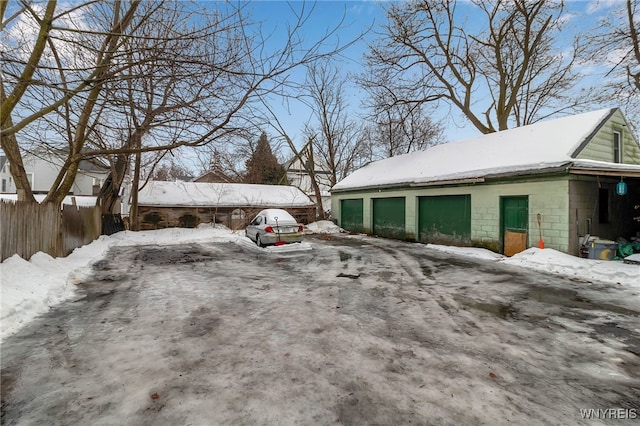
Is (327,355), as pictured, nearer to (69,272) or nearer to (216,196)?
(69,272)

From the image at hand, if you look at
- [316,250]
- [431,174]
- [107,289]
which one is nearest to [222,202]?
[316,250]

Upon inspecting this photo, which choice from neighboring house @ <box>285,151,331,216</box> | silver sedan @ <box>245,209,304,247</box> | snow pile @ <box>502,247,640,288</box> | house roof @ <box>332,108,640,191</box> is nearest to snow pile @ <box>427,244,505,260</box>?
snow pile @ <box>502,247,640,288</box>

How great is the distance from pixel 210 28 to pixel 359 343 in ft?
15.5

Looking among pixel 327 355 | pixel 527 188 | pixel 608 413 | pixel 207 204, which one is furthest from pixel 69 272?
pixel 207 204

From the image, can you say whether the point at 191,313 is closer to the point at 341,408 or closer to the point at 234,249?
the point at 341,408

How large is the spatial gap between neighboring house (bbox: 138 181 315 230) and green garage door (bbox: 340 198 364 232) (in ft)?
12.1

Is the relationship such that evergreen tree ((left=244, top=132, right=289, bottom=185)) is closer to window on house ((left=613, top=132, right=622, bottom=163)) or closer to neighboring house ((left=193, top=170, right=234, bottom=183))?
neighboring house ((left=193, top=170, right=234, bottom=183))

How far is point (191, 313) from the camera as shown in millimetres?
5000

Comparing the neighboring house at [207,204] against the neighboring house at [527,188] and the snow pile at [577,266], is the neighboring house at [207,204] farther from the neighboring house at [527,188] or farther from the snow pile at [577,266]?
the snow pile at [577,266]

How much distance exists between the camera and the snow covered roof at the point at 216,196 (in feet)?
68.7

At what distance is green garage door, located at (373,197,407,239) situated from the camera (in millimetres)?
16328

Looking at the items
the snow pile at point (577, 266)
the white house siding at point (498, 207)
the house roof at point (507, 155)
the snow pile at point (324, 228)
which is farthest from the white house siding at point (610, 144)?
the snow pile at point (324, 228)

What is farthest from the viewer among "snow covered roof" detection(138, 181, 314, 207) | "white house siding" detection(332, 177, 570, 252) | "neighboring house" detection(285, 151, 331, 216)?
"neighboring house" detection(285, 151, 331, 216)

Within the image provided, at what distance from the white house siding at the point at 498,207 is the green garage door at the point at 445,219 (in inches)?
9.4
